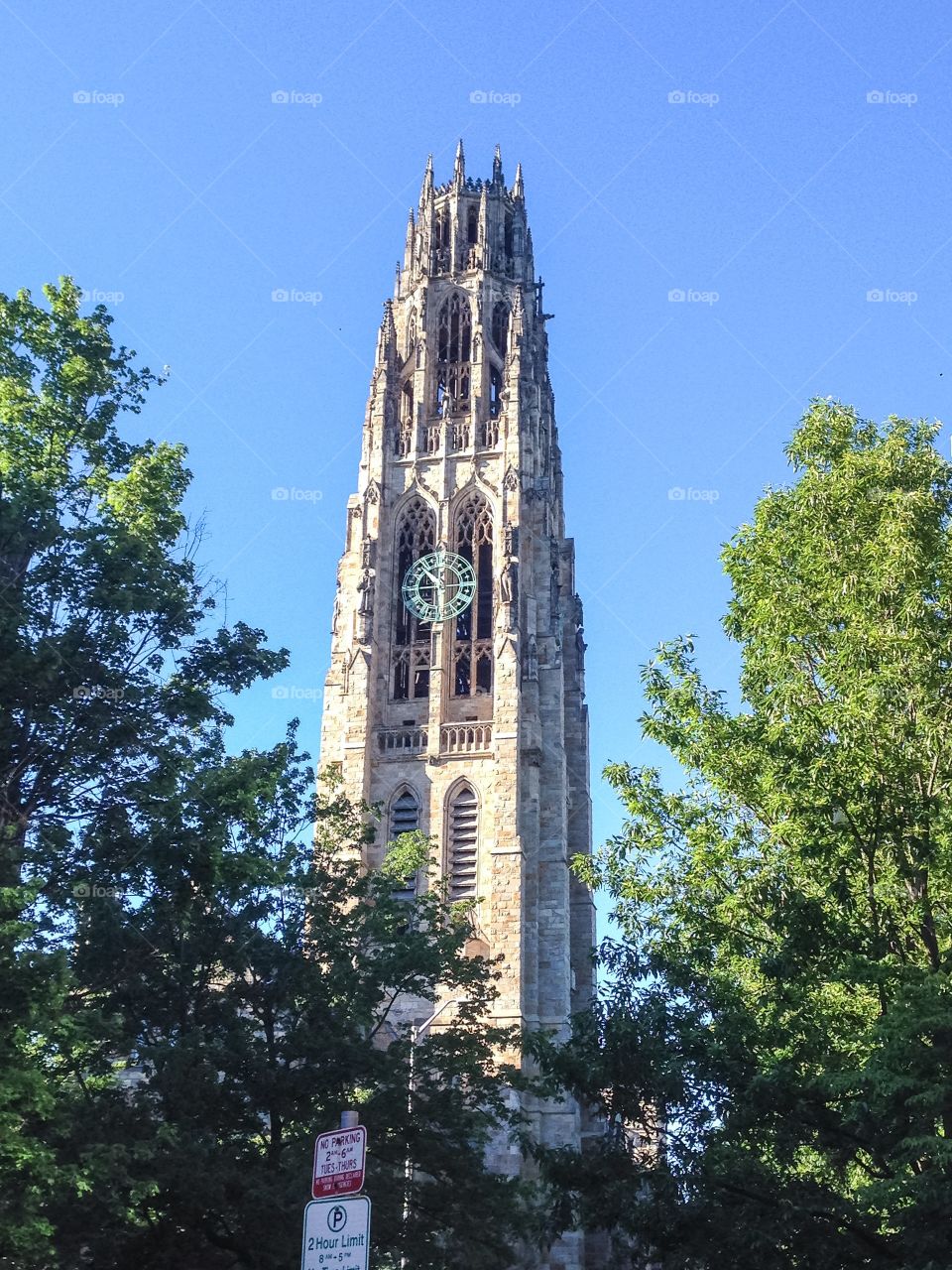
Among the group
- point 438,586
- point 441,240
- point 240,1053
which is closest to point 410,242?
point 441,240

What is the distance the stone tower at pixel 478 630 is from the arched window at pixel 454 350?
0.28 ft

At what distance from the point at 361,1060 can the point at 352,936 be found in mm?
3124

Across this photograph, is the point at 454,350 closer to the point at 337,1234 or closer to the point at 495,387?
the point at 495,387

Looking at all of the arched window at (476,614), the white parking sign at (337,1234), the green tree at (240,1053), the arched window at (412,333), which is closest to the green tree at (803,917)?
the green tree at (240,1053)

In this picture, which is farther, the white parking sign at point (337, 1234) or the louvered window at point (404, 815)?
the louvered window at point (404, 815)

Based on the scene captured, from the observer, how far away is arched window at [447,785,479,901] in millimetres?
47500

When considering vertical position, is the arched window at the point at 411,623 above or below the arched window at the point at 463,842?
above

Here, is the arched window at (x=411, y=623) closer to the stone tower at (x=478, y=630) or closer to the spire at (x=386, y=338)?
the stone tower at (x=478, y=630)

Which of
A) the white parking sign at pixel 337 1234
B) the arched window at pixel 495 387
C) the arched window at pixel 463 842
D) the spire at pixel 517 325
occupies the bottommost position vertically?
the white parking sign at pixel 337 1234

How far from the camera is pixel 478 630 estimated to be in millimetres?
53250

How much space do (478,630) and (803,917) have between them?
37846mm

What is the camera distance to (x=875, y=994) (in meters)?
15.7

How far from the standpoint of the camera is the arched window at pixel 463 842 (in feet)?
156

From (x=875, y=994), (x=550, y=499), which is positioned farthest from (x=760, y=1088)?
(x=550, y=499)
